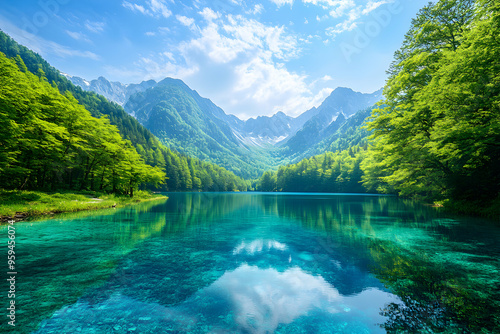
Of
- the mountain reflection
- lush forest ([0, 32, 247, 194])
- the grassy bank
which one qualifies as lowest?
the mountain reflection

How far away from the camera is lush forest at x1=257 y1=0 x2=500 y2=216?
50.6ft

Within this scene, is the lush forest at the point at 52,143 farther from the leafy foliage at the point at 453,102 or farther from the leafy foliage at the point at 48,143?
the leafy foliage at the point at 453,102

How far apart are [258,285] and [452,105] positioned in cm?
2129

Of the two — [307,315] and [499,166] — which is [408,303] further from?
[499,166]

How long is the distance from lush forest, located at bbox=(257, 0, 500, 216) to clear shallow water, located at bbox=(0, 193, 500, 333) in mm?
8600

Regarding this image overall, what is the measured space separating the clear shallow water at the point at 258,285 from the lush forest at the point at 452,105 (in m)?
8.60

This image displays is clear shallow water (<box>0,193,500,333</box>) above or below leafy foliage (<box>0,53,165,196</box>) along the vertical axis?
below

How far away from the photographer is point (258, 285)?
7.59 meters

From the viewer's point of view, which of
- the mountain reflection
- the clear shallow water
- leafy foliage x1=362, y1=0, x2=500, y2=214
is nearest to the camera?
the mountain reflection

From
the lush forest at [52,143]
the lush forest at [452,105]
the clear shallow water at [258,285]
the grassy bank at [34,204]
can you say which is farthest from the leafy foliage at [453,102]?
the lush forest at [52,143]

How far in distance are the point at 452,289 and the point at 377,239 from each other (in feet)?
24.3

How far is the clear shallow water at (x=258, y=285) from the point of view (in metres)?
5.14

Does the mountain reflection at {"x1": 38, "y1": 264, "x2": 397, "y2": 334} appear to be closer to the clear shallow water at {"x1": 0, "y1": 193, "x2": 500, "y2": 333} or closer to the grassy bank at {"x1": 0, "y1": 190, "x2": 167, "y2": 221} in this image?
the clear shallow water at {"x1": 0, "y1": 193, "x2": 500, "y2": 333}

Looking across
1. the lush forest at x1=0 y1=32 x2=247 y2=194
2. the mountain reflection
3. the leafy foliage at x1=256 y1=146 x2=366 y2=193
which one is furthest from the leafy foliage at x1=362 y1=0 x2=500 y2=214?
the leafy foliage at x1=256 y1=146 x2=366 y2=193
